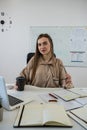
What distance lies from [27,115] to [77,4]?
2894 millimetres

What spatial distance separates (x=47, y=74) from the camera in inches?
81.0

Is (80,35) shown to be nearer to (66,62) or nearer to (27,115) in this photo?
(66,62)

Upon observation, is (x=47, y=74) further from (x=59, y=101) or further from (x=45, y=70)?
(x=59, y=101)

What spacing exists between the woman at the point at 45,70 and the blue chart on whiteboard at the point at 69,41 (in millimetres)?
1469

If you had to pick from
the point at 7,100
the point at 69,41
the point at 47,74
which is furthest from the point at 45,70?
the point at 69,41

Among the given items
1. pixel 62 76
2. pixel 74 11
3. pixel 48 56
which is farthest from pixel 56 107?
pixel 74 11

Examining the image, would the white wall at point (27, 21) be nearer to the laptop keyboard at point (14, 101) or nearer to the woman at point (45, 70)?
the woman at point (45, 70)

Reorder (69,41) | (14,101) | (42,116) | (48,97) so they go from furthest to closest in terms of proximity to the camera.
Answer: (69,41), (48,97), (14,101), (42,116)

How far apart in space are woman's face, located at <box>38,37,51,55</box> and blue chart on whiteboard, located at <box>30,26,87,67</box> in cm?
150

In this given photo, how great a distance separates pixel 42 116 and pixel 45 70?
0.96 metres

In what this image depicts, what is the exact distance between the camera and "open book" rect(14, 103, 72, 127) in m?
1.08

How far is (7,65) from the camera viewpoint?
147 inches

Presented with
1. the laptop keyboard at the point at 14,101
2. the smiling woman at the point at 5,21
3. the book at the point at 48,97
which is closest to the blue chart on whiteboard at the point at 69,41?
the smiling woman at the point at 5,21

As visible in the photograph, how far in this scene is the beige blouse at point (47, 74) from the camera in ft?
6.72
